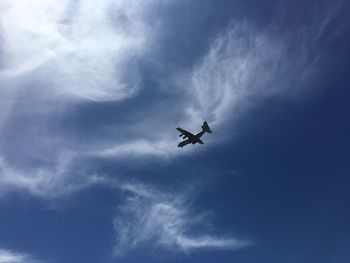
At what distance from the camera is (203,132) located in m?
79.2

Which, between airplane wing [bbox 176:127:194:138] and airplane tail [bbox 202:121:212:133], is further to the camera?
airplane tail [bbox 202:121:212:133]

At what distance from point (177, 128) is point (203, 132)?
25.1 ft

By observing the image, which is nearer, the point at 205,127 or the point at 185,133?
the point at 185,133

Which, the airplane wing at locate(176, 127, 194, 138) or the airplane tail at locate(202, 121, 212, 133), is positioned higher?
the airplane tail at locate(202, 121, 212, 133)

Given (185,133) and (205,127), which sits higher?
(205,127)

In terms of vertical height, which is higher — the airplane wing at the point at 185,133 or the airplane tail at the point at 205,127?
the airplane tail at the point at 205,127

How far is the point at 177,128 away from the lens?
7581 cm

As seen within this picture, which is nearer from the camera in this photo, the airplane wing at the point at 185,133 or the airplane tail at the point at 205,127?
the airplane wing at the point at 185,133
